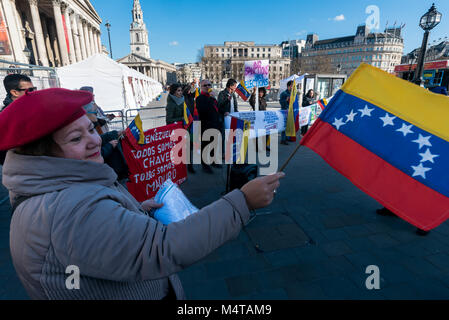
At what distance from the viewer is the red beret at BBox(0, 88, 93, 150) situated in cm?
81

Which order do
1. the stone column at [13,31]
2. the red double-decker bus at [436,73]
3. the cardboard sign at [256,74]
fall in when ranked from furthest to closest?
1. the red double-decker bus at [436,73]
2. the stone column at [13,31]
3. the cardboard sign at [256,74]

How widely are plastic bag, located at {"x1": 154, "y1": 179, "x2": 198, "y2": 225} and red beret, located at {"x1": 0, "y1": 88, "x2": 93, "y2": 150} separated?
1.19m

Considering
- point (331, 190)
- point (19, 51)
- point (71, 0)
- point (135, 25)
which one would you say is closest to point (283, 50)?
point (135, 25)

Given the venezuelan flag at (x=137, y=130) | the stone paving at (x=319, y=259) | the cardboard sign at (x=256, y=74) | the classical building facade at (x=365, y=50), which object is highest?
the classical building facade at (x=365, y=50)

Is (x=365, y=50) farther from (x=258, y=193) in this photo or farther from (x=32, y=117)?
(x=32, y=117)

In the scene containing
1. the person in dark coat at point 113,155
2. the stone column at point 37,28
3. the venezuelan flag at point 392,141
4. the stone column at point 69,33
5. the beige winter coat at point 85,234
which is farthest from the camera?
the stone column at point 69,33

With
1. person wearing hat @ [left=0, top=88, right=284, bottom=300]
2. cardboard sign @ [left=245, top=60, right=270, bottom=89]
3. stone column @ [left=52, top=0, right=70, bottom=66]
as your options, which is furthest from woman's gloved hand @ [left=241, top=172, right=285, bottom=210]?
stone column @ [left=52, top=0, right=70, bottom=66]

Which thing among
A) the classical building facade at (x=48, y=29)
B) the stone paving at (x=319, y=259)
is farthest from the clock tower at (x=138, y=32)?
the stone paving at (x=319, y=259)

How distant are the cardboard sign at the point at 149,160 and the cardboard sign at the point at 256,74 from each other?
4.74 m

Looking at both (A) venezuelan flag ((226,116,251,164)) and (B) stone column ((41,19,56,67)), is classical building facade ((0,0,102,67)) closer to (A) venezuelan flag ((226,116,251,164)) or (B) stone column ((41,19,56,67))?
(B) stone column ((41,19,56,67))

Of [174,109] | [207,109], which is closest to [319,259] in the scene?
[207,109]

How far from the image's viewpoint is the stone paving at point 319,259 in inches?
98.4

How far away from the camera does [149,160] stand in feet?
13.6

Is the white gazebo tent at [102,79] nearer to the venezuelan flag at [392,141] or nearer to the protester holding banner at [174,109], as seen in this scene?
the protester holding banner at [174,109]
